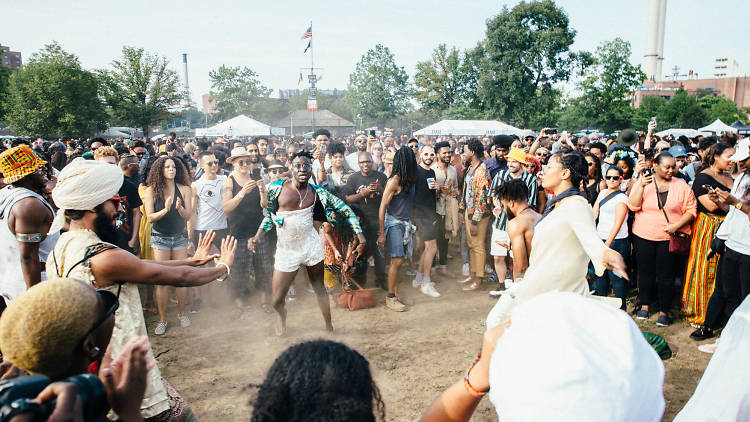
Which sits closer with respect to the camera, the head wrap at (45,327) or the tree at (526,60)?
the head wrap at (45,327)

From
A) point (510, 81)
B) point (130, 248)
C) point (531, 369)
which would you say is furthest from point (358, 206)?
point (510, 81)

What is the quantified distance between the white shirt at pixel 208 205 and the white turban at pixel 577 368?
563 centimetres

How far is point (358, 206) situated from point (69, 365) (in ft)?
18.2

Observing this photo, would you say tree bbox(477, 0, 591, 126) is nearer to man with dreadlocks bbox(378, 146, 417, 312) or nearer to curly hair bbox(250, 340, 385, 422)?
man with dreadlocks bbox(378, 146, 417, 312)

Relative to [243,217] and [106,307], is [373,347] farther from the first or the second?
[106,307]

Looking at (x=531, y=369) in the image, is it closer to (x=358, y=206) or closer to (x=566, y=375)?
(x=566, y=375)

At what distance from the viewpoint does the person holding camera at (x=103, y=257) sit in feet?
7.63

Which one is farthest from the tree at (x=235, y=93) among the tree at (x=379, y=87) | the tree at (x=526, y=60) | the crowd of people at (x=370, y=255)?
the crowd of people at (x=370, y=255)

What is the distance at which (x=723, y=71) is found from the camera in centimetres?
16050

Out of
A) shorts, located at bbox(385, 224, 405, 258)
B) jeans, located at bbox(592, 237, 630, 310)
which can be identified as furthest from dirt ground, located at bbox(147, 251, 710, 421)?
shorts, located at bbox(385, 224, 405, 258)

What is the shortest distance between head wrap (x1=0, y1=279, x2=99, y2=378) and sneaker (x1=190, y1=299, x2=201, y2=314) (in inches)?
198

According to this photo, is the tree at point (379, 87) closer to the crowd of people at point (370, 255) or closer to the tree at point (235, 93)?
the tree at point (235, 93)

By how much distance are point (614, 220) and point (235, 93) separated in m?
71.5

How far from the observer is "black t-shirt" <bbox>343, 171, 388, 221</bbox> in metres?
6.66
